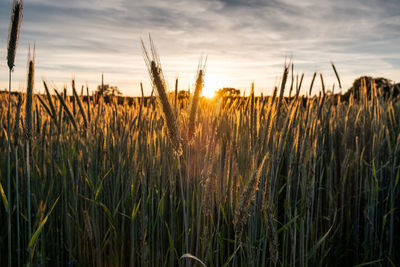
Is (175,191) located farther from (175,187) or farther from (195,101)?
(195,101)

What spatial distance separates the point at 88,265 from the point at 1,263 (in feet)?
1.96

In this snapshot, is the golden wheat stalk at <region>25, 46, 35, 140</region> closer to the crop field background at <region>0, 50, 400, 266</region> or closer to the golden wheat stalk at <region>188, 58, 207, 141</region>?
the crop field background at <region>0, 50, 400, 266</region>

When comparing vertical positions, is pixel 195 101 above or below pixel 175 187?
above

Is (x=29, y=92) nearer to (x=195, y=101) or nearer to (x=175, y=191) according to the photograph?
(x=195, y=101)

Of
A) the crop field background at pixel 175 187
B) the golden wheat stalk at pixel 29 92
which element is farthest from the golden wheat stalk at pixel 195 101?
the golden wheat stalk at pixel 29 92

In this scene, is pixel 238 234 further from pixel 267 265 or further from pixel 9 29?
pixel 267 265

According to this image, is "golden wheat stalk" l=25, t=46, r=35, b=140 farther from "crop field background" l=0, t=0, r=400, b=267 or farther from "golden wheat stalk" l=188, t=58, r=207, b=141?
"golden wheat stalk" l=188, t=58, r=207, b=141

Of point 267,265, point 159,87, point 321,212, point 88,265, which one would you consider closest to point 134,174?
point 88,265

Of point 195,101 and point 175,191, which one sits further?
point 175,191

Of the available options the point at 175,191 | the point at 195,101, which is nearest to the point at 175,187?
the point at 175,191

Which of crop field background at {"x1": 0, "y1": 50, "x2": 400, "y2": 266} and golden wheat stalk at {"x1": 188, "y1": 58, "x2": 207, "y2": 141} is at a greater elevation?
golden wheat stalk at {"x1": 188, "y1": 58, "x2": 207, "y2": 141}

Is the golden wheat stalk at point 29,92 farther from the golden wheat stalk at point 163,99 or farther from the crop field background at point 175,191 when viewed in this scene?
the golden wheat stalk at point 163,99

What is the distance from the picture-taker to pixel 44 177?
1893 mm

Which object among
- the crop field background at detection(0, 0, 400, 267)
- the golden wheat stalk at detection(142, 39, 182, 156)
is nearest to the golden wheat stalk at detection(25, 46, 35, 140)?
the crop field background at detection(0, 0, 400, 267)
